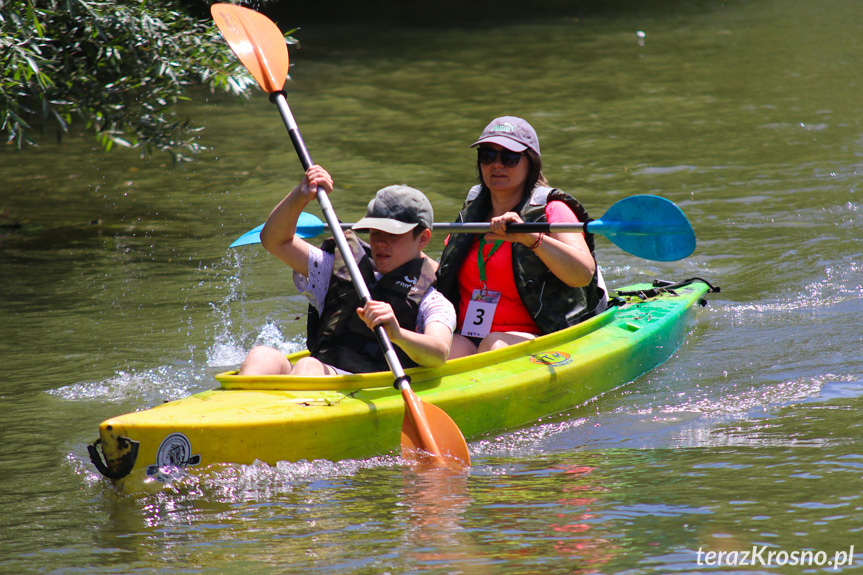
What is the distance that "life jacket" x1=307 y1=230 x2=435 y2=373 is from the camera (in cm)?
383

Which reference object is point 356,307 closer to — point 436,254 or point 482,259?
point 482,259

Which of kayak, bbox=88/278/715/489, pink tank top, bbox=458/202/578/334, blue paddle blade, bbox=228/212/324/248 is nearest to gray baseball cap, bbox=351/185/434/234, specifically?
kayak, bbox=88/278/715/489

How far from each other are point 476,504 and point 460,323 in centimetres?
142

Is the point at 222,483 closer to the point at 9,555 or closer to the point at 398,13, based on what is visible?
the point at 9,555

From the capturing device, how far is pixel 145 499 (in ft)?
10.7

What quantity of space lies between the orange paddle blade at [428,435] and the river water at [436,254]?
0.39ft

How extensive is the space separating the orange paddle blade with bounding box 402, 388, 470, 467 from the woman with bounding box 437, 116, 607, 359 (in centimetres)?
69

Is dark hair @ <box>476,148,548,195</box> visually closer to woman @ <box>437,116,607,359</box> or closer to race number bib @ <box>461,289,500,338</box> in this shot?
woman @ <box>437,116,607,359</box>

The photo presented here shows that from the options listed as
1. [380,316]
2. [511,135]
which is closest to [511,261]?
[511,135]

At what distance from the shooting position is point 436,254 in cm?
695

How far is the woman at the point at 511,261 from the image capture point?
4238 mm

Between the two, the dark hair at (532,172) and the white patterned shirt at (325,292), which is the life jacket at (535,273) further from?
the white patterned shirt at (325,292)

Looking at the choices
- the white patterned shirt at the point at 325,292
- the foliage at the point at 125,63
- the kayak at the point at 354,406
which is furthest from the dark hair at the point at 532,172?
the foliage at the point at 125,63

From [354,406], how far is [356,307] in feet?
1.42
